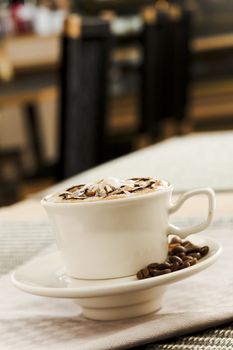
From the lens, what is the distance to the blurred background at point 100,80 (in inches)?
81.7

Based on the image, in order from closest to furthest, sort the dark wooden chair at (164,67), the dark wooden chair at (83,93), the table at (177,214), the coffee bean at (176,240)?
the table at (177,214), the coffee bean at (176,240), the dark wooden chair at (83,93), the dark wooden chair at (164,67)

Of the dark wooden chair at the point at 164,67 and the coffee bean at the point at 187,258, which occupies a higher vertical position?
the coffee bean at the point at 187,258

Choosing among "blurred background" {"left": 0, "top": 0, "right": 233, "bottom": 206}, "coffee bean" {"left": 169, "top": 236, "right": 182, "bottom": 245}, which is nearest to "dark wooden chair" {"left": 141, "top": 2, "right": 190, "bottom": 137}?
"blurred background" {"left": 0, "top": 0, "right": 233, "bottom": 206}

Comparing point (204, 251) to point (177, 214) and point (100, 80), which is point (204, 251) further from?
point (100, 80)

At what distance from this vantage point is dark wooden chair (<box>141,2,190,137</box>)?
315cm

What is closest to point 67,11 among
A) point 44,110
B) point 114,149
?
point 44,110

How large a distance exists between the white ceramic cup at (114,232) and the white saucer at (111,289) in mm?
10

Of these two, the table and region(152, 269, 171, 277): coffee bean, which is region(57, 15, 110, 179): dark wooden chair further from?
region(152, 269, 171, 277): coffee bean

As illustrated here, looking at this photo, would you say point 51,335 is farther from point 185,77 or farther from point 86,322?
point 185,77

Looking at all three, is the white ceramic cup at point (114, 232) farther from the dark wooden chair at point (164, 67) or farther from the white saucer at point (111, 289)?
the dark wooden chair at point (164, 67)

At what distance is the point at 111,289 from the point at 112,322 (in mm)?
32

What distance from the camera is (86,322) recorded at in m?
0.52

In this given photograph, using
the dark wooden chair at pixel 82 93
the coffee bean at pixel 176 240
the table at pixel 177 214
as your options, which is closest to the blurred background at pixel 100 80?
the dark wooden chair at pixel 82 93

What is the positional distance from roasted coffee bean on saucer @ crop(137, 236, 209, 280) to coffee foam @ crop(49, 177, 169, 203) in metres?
0.05
